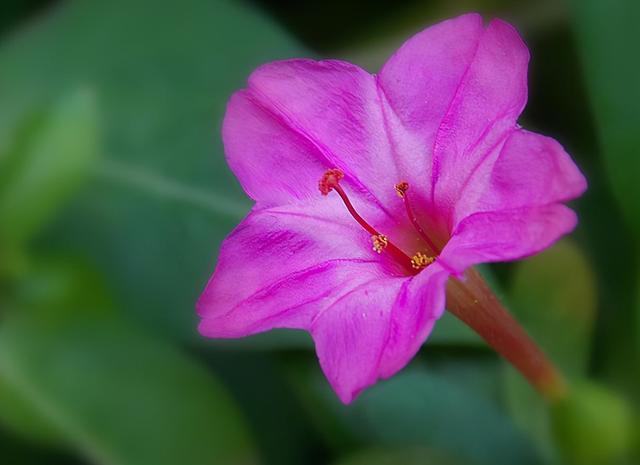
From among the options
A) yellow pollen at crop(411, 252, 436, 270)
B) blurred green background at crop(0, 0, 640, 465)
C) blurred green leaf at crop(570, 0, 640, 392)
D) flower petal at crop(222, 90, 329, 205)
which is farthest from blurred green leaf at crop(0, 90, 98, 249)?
blurred green leaf at crop(570, 0, 640, 392)

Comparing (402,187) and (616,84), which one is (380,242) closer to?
(402,187)

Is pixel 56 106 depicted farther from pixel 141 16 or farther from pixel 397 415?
pixel 397 415

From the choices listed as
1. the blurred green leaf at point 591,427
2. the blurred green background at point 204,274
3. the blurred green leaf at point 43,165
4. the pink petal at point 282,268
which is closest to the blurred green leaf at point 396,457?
the blurred green background at point 204,274

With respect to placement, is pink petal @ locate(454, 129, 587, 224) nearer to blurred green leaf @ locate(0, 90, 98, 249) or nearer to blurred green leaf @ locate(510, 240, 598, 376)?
blurred green leaf @ locate(510, 240, 598, 376)

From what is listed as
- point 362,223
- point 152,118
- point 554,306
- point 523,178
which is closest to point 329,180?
point 362,223

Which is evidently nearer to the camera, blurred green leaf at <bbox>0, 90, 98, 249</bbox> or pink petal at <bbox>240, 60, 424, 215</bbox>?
pink petal at <bbox>240, 60, 424, 215</bbox>

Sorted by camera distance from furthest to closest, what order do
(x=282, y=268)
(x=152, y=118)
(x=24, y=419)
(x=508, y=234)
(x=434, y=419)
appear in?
(x=152, y=118), (x=434, y=419), (x=24, y=419), (x=282, y=268), (x=508, y=234)
